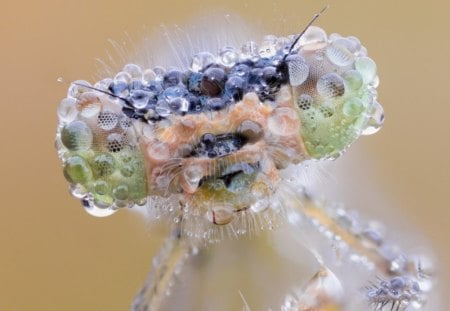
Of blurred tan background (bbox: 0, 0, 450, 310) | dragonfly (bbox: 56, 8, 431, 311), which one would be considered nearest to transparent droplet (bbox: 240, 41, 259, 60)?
dragonfly (bbox: 56, 8, 431, 311)

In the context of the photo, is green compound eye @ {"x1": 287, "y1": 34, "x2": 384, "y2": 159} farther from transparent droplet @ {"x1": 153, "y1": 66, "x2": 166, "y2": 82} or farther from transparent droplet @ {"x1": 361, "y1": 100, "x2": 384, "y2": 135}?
transparent droplet @ {"x1": 153, "y1": 66, "x2": 166, "y2": 82}

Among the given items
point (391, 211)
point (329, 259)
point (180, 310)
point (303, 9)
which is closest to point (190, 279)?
point (180, 310)

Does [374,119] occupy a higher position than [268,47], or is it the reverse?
[268,47]

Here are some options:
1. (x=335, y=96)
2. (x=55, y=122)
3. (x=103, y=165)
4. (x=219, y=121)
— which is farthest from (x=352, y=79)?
(x=55, y=122)

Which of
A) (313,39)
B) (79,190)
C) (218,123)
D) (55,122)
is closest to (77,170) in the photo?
(79,190)

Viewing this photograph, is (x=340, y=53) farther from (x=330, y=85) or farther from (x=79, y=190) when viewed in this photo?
(x=79, y=190)

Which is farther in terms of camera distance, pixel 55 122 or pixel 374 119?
pixel 55 122
